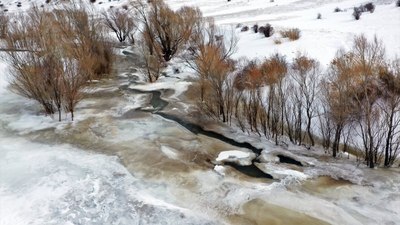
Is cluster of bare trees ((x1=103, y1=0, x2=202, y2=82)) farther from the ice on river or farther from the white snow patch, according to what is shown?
the ice on river

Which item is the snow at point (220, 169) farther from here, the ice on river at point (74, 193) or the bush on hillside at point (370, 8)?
the bush on hillside at point (370, 8)

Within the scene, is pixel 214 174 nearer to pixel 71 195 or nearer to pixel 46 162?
pixel 71 195

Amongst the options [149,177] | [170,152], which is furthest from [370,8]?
[149,177]

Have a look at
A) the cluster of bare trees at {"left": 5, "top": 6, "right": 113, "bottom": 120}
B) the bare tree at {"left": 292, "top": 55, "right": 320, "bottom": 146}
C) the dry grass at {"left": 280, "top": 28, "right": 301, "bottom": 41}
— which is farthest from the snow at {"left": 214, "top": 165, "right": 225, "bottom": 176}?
the dry grass at {"left": 280, "top": 28, "right": 301, "bottom": 41}

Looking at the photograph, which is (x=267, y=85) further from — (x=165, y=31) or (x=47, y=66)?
(x=165, y=31)

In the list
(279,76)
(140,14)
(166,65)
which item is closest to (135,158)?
(279,76)
